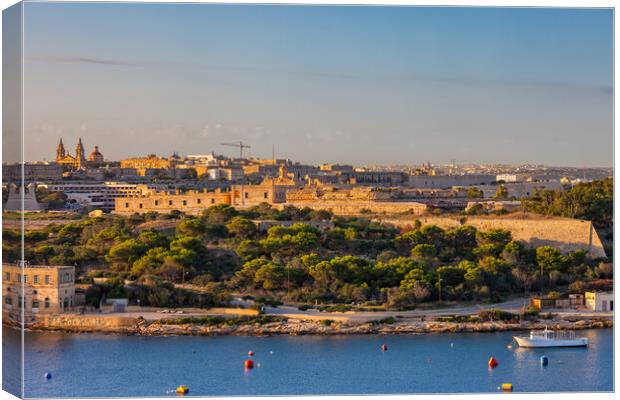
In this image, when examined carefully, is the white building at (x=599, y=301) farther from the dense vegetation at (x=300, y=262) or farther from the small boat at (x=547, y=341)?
the small boat at (x=547, y=341)

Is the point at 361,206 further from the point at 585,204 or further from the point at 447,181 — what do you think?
the point at 447,181

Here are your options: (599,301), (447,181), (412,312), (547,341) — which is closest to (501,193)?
(447,181)

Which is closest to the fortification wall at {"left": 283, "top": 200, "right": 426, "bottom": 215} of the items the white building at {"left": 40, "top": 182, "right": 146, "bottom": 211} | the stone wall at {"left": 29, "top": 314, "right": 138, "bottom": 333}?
the white building at {"left": 40, "top": 182, "right": 146, "bottom": 211}

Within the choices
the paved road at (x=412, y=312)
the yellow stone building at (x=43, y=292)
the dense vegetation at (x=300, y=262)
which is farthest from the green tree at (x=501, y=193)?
the yellow stone building at (x=43, y=292)

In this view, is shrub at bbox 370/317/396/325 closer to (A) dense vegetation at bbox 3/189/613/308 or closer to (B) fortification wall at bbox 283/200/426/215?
(A) dense vegetation at bbox 3/189/613/308

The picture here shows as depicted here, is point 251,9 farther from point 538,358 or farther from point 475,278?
point 475,278

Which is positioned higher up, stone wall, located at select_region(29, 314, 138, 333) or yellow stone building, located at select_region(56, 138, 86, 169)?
yellow stone building, located at select_region(56, 138, 86, 169)

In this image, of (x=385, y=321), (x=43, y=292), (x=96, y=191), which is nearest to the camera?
(x=43, y=292)
